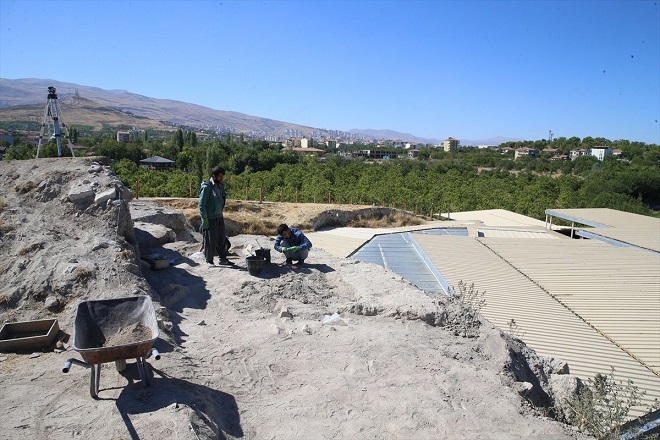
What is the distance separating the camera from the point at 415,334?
18.4 ft

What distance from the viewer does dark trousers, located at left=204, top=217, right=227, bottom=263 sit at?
25.6 feet

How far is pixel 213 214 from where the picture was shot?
25.1ft

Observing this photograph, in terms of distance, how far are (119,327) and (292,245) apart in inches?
158

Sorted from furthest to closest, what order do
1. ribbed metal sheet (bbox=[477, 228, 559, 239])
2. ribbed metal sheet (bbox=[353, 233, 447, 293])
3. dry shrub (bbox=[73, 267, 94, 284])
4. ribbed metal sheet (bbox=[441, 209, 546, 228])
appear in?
ribbed metal sheet (bbox=[441, 209, 546, 228]) < ribbed metal sheet (bbox=[477, 228, 559, 239]) < ribbed metal sheet (bbox=[353, 233, 447, 293]) < dry shrub (bbox=[73, 267, 94, 284])

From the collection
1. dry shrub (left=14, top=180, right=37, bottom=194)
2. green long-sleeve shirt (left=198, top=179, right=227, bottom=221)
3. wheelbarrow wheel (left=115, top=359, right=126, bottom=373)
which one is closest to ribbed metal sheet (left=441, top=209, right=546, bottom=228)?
green long-sleeve shirt (left=198, top=179, right=227, bottom=221)

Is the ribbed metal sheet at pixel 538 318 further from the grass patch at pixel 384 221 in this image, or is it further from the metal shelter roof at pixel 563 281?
the grass patch at pixel 384 221

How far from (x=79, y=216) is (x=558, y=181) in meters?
45.5

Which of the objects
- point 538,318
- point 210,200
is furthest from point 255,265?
point 538,318

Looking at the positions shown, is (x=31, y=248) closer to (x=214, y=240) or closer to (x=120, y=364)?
(x=214, y=240)

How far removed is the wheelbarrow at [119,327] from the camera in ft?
12.4

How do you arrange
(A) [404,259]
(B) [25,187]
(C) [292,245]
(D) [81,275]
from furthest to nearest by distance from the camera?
(A) [404,259], (C) [292,245], (B) [25,187], (D) [81,275]

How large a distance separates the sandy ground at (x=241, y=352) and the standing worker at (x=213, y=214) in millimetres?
352

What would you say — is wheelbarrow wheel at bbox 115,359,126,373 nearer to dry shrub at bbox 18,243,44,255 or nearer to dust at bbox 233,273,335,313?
dust at bbox 233,273,335,313

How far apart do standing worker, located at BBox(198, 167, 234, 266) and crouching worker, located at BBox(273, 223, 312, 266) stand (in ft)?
3.13
